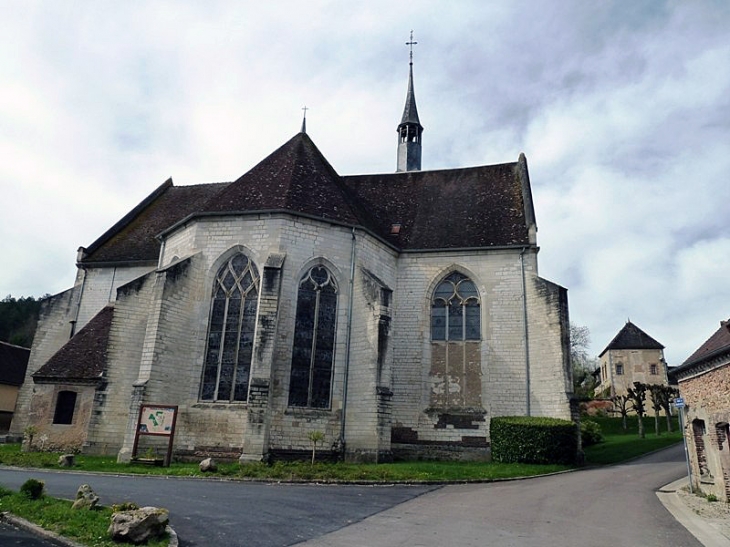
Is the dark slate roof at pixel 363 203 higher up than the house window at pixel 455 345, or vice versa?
the dark slate roof at pixel 363 203

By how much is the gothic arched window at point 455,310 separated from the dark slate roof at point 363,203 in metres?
1.54

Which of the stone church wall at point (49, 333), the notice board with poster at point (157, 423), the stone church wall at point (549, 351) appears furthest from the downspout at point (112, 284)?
the stone church wall at point (549, 351)

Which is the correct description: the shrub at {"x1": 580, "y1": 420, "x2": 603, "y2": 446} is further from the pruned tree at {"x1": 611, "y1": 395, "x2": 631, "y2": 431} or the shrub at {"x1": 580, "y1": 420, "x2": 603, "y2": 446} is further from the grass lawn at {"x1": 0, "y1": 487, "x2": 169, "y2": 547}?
the grass lawn at {"x1": 0, "y1": 487, "x2": 169, "y2": 547}

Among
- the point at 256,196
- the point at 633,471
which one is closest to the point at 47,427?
the point at 256,196

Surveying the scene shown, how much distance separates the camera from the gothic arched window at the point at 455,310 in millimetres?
20753

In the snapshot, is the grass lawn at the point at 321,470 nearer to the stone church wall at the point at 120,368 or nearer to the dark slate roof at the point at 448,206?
the stone church wall at the point at 120,368

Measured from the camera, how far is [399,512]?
9578 mm

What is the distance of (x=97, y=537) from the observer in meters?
6.70

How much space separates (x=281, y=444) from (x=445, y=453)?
6.15 metres

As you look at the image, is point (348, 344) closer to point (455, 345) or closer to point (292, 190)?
point (455, 345)

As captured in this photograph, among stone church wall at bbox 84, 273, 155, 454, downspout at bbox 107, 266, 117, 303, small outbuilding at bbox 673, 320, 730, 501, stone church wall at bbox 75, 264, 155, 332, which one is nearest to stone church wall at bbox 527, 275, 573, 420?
small outbuilding at bbox 673, 320, 730, 501

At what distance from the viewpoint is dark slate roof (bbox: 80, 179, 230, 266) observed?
2483 centimetres

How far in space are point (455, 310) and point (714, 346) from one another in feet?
31.5

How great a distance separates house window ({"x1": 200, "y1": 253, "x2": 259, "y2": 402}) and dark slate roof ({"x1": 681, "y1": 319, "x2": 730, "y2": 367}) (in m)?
12.1
